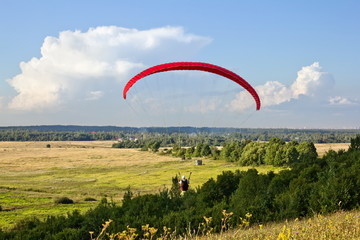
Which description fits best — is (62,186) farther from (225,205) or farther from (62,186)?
(225,205)

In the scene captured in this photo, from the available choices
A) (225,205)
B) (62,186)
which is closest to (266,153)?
(62,186)

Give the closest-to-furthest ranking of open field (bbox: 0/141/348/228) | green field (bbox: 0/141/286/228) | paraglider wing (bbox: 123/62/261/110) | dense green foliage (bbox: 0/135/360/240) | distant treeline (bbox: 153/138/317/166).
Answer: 1. dense green foliage (bbox: 0/135/360/240)
2. paraglider wing (bbox: 123/62/261/110)
3. green field (bbox: 0/141/286/228)
4. open field (bbox: 0/141/348/228)
5. distant treeline (bbox: 153/138/317/166)

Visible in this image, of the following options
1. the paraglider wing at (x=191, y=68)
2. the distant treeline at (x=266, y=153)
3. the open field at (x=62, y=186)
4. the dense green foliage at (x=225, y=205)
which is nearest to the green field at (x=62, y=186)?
the open field at (x=62, y=186)

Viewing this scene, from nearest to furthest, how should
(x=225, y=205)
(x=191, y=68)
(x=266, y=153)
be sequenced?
(x=225, y=205) → (x=191, y=68) → (x=266, y=153)

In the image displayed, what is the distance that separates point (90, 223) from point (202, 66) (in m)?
17.6

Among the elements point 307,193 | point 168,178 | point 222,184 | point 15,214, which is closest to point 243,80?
point 222,184

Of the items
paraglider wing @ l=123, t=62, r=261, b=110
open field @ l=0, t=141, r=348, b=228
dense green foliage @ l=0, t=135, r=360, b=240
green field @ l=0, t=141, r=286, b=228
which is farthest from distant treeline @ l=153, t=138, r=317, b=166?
dense green foliage @ l=0, t=135, r=360, b=240

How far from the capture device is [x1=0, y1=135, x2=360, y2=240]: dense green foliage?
19375 millimetres

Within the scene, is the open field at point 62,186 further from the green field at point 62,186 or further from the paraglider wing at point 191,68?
the paraglider wing at point 191,68

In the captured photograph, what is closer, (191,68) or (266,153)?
(191,68)

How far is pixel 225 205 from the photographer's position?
76.8 feet

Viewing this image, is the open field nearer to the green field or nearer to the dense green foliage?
the green field

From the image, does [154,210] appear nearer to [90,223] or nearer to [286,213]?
[90,223]

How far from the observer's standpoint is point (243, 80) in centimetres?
3575
